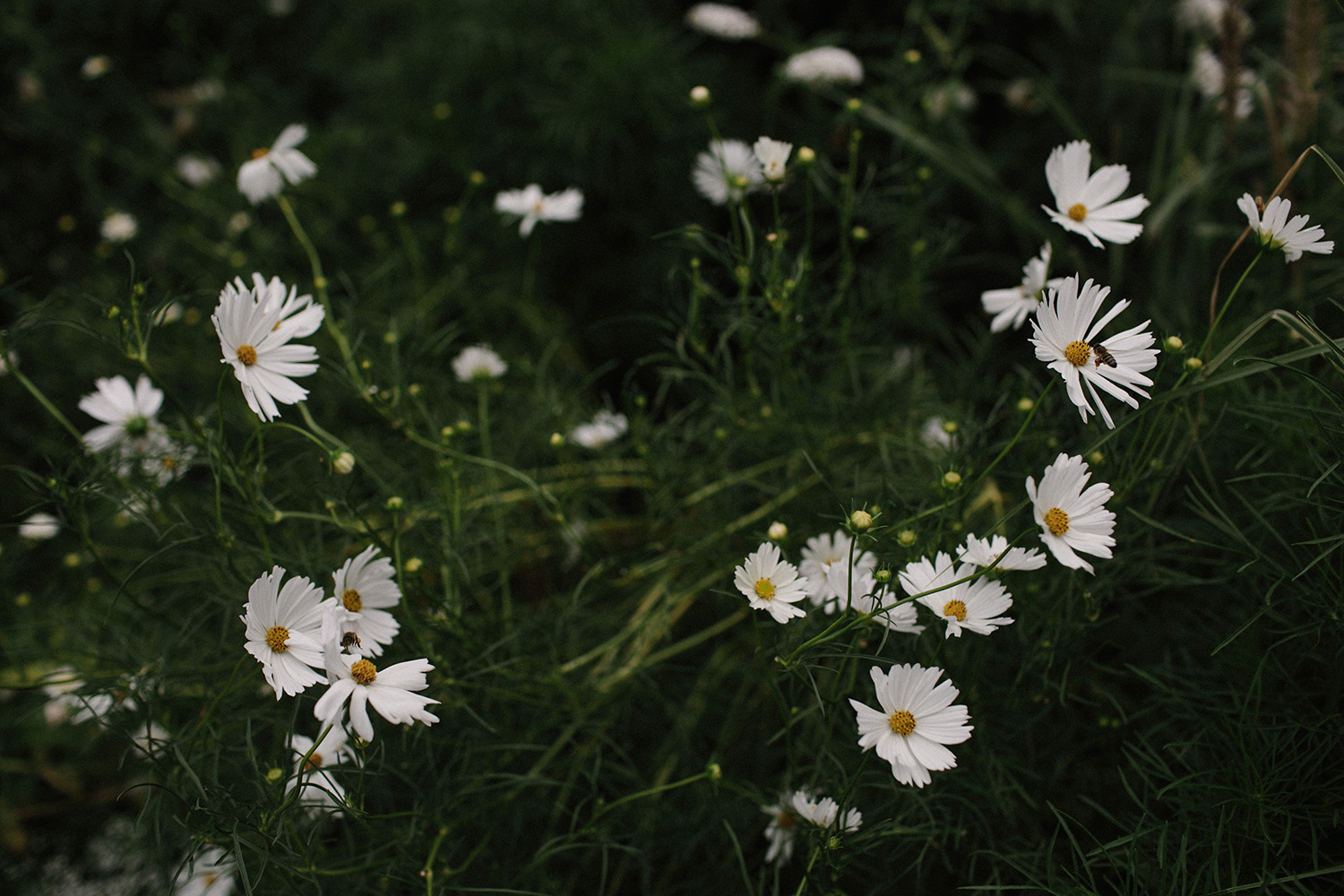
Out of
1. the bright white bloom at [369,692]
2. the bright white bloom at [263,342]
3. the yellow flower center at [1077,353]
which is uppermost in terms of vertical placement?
the yellow flower center at [1077,353]

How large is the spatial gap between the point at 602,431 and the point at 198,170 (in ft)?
Result: 3.88

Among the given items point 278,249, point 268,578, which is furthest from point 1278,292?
point 278,249

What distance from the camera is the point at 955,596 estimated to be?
0.64m

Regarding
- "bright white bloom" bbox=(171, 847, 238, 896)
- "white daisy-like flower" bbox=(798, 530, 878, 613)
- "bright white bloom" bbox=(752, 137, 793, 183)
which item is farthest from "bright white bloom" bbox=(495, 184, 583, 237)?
"bright white bloom" bbox=(171, 847, 238, 896)

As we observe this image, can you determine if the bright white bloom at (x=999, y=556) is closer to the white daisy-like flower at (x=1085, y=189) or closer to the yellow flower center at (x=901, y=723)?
the yellow flower center at (x=901, y=723)

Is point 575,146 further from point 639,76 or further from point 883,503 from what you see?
point 883,503

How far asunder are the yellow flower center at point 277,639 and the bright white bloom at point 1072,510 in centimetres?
55

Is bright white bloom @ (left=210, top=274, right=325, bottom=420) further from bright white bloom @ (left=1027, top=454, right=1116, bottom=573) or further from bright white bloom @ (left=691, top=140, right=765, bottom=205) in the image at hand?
bright white bloom @ (left=1027, top=454, right=1116, bottom=573)

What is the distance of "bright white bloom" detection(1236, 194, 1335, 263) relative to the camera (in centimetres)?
67

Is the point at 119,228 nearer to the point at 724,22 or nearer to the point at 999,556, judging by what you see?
the point at 724,22

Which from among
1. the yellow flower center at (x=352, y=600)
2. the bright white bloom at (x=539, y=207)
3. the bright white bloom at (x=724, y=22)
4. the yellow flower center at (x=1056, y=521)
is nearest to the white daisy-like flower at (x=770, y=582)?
the yellow flower center at (x=1056, y=521)

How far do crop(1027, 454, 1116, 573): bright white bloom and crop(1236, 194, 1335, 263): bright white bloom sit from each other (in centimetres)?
25

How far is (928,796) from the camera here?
2.36 ft

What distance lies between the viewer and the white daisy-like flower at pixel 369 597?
68 cm
